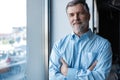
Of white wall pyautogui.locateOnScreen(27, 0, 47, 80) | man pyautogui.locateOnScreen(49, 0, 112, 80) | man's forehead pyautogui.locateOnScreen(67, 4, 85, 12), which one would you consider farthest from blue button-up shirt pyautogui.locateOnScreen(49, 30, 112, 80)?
white wall pyautogui.locateOnScreen(27, 0, 47, 80)

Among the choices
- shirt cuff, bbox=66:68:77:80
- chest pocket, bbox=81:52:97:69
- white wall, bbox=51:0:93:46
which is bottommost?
shirt cuff, bbox=66:68:77:80

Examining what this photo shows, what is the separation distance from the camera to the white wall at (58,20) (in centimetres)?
249

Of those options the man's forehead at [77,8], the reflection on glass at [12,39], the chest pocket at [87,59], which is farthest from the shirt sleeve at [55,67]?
the reflection on glass at [12,39]

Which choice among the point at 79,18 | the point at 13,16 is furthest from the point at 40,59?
the point at 79,18

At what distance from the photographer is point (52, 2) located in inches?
99.4

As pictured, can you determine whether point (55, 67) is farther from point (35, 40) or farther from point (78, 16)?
point (35, 40)

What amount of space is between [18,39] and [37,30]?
0.35 metres

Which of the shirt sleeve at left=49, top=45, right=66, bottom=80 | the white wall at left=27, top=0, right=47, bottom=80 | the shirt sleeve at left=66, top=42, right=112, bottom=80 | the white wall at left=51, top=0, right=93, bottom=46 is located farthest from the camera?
the white wall at left=51, top=0, right=93, bottom=46

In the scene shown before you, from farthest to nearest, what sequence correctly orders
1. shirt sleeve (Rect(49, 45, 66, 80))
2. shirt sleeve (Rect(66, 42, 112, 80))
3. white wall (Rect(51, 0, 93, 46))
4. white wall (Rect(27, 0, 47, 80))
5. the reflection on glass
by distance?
white wall (Rect(51, 0, 93, 46)) → white wall (Rect(27, 0, 47, 80)) → the reflection on glass → shirt sleeve (Rect(49, 45, 66, 80)) → shirt sleeve (Rect(66, 42, 112, 80))

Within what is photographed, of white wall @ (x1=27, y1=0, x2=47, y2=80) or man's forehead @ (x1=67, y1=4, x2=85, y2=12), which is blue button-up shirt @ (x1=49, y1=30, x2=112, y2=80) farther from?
white wall @ (x1=27, y1=0, x2=47, y2=80)

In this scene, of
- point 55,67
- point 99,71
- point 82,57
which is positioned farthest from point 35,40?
point 99,71

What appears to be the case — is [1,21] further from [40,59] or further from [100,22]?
[100,22]

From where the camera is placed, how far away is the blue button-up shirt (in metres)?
1.49

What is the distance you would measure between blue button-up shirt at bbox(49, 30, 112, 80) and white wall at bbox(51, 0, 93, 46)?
0.81 m
